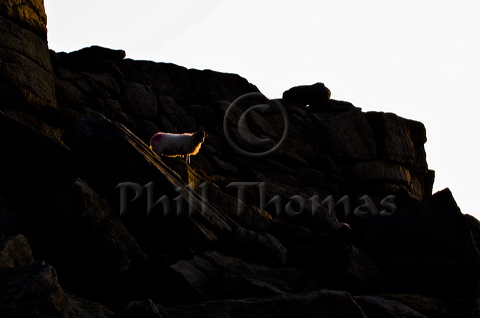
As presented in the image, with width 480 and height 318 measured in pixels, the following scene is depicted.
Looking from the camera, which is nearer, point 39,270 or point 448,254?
point 39,270

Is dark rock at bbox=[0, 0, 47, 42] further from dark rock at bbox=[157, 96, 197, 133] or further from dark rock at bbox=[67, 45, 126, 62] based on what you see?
dark rock at bbox=[157, 96, 197, 133]

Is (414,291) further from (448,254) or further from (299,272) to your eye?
(299,272)

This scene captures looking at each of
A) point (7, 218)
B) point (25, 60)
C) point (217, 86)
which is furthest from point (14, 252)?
point (217, 86)

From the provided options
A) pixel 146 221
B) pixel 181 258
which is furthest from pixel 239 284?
pixel 146 221

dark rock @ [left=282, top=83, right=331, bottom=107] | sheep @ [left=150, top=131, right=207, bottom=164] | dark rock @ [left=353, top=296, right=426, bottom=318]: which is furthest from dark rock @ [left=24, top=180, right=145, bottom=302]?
dark rock @ [left=282, top=83, right=331, bottom=107]

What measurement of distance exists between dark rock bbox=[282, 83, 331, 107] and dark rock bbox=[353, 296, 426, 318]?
38937mm

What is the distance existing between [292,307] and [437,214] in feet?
29.9

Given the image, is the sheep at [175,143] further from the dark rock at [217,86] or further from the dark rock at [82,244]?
the dark rock at [217,86]

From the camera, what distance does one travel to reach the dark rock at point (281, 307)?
483 inches

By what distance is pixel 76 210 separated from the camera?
54.7ft

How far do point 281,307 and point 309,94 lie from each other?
1646 inches

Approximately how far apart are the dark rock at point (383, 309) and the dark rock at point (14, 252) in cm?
849

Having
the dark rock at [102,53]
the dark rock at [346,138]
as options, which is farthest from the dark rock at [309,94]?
the dark rock at [102,53]

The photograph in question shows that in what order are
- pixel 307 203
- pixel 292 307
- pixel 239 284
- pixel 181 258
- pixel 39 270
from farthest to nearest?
pixel 307 203
pixel 181 258
pixel 239 284
pixel 292 307
pixel 39 270
